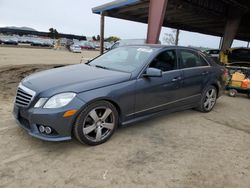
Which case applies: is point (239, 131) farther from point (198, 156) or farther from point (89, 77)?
point (89, 77)

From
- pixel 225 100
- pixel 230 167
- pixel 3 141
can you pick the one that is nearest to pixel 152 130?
pixel 230 167

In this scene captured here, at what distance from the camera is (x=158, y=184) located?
2322 millimetres

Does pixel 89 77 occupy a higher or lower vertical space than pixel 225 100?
higher

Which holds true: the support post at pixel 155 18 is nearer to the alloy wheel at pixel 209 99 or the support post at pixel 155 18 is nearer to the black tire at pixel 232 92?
the black tire at pixel 232 92

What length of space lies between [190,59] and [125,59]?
1480 mm

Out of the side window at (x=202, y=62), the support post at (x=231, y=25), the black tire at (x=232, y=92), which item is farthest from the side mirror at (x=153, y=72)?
the support post at (x=231, y=25)

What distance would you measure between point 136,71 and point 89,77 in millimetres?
780

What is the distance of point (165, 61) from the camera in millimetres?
3848

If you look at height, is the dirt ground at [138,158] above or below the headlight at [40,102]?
below

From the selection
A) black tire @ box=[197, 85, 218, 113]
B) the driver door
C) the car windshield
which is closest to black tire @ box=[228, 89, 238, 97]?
black tire @ box=[197, 85, 218, 113]

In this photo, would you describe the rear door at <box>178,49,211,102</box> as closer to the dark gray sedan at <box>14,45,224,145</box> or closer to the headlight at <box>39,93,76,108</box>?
the dark gray sedan at <box>14,45,224,145</box>

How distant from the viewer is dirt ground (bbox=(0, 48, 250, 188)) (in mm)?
2359

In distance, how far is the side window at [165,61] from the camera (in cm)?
366

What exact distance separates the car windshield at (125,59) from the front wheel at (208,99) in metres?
1.84
